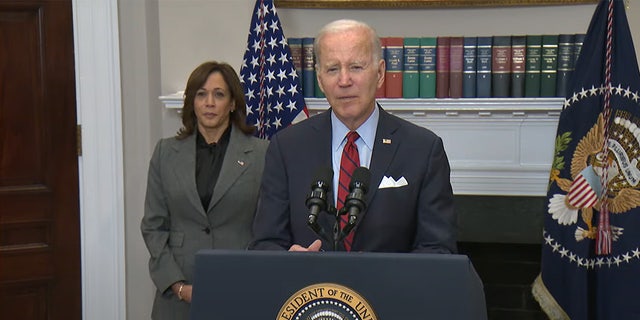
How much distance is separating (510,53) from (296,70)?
1127 mm

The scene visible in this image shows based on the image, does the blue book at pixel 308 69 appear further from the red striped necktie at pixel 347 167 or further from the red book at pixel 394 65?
the red striped necktie at pixel 347 167

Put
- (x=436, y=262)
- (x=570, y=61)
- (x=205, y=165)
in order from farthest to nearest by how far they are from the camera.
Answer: (x=570, y=61) < (x=205, y=165) < (x=436, y=262)

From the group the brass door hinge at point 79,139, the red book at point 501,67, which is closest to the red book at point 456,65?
the red book at point 501,67

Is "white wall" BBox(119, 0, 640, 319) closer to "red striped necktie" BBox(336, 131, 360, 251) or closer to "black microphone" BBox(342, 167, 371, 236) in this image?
"red striped necktie" BBox(336, 131, 360, 251)

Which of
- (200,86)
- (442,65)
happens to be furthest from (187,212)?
(442,65)

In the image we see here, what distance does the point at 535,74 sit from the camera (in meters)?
3.92

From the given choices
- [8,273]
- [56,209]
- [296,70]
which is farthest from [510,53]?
[8,273]

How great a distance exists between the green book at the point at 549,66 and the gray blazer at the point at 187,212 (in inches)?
65.9

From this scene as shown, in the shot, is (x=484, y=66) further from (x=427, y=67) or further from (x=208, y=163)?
(x=208, y=163)

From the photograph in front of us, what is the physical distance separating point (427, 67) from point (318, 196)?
2.64 metres

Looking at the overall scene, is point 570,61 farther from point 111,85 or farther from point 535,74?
point 111,85

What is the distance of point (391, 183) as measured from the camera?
1875mm

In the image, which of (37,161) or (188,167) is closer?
(188,167)

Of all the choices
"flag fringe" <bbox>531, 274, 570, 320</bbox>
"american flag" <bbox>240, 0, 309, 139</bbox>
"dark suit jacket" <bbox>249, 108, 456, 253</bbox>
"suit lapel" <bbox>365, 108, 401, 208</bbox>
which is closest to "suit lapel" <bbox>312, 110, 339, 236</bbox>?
"dark suit jacket" <bbox>249, 108, 456, 253</bbox>
